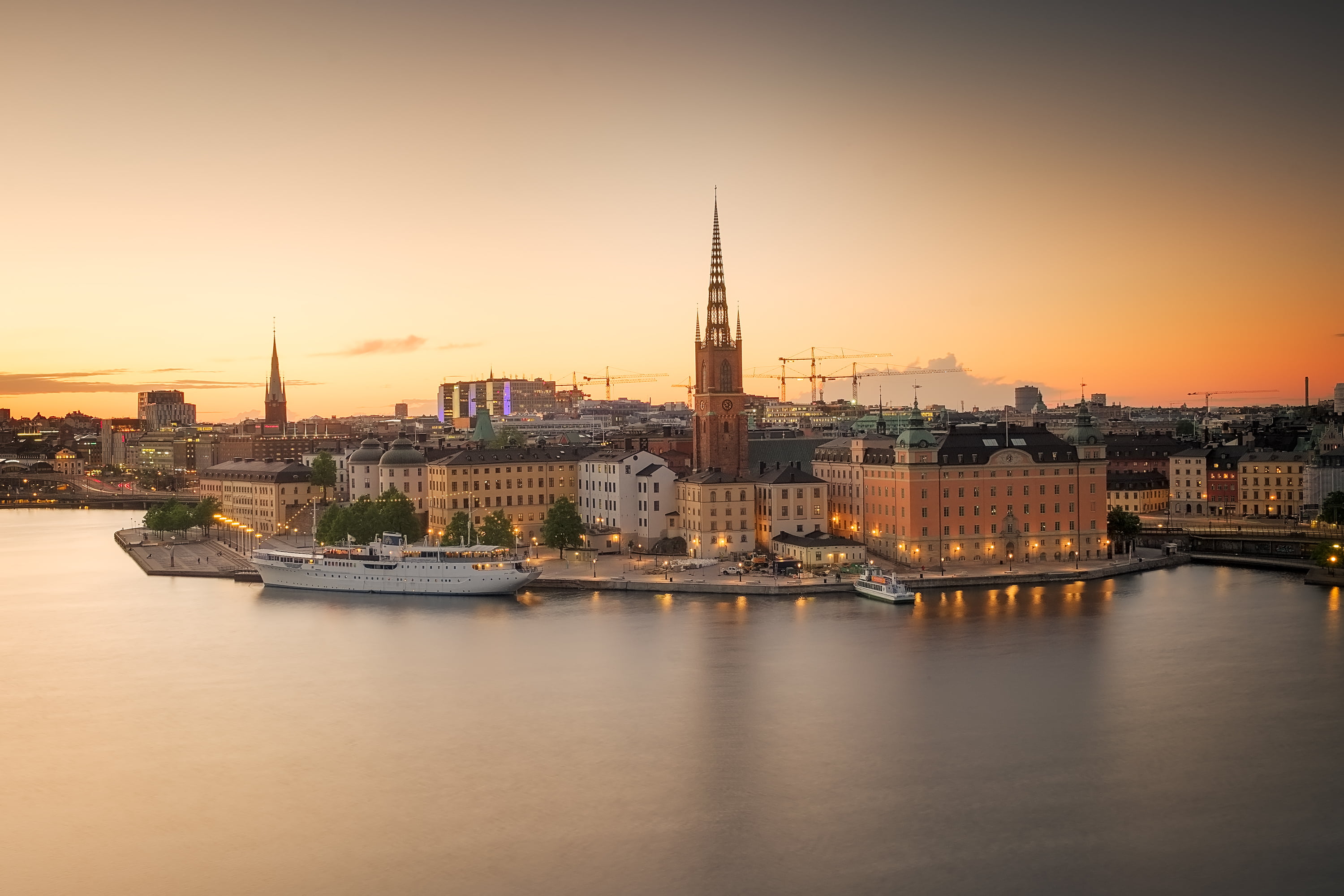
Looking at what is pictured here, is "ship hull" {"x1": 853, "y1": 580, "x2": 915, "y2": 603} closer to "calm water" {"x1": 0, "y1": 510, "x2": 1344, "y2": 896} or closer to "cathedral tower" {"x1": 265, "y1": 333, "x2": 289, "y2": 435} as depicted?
"calm water" {"x1": 0, "y1": 510, "x2": 1344, "y2": 896}

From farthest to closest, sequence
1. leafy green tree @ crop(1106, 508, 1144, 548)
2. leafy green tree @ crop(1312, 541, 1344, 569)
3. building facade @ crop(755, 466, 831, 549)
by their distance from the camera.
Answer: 1. leafy green tree @ crop(1106, 508, 1144, 548)
2. building facade @ crop(755, 466, 831, 549)
3. leafy green tree @ crop(1312, 541, 1344, 569)

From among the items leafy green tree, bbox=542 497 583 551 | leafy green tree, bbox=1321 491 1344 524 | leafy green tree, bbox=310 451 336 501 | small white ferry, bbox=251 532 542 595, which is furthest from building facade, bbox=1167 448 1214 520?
leafy green tree, bbox=310 451 336 501

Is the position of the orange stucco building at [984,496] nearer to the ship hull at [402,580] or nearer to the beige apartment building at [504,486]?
the ship hull at [402,580]

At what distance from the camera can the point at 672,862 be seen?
42.1ft

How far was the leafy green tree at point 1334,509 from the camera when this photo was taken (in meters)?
35.2

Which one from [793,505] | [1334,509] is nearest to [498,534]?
[793,505]

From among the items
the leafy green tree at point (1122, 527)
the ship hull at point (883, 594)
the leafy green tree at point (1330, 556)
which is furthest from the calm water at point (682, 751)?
the leafy green tree at point (1122, 527)

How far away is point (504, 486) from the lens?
122 feet

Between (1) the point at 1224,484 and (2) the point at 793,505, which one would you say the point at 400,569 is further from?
(1) the point at 1224,484

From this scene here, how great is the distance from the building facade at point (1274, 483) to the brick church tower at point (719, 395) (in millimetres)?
16144

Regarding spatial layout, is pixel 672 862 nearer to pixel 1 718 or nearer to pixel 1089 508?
pixel 1 718

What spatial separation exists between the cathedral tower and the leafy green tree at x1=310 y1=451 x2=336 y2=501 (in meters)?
52.3

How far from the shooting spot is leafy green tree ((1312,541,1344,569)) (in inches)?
1161

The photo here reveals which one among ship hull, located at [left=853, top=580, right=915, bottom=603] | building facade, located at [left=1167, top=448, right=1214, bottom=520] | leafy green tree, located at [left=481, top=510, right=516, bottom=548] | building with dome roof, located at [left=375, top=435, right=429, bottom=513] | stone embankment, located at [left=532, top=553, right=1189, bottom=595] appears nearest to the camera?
ship hull, located at [left=853, top=580, right=915, bottom=603]
